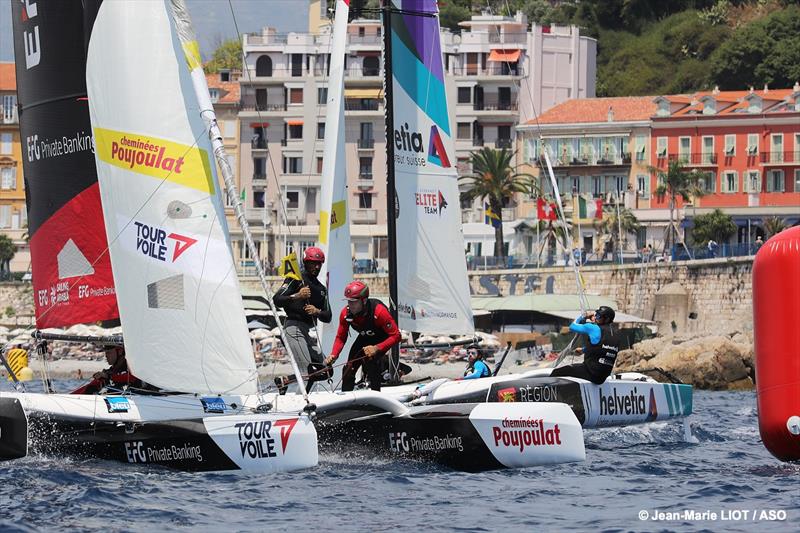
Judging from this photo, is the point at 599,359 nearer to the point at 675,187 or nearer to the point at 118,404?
the point at 118,404

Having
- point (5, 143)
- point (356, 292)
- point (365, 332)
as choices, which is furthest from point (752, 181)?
point (356, 292)

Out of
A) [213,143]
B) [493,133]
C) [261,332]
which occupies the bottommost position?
[261,332]

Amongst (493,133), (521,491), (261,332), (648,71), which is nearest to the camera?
(521,491)

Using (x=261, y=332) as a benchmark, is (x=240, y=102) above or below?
above

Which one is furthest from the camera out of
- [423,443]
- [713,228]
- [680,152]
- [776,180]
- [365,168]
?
[365,168]

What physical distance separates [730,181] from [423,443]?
5797cm

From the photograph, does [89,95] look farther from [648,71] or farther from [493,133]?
[648,71]

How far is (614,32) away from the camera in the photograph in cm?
9475

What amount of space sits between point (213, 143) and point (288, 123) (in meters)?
61.7

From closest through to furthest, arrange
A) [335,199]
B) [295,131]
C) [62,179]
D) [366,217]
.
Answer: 1. [62,179]
2. [335,199]
3. [366,217]
4. [295,131]

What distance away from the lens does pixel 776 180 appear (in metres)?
69.2

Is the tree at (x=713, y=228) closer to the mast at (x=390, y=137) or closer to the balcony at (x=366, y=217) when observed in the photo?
the balcony at (x=366, y=217)

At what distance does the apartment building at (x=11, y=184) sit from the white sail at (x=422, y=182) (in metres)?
64.5

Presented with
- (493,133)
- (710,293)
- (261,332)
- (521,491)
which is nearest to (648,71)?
(493,133)
